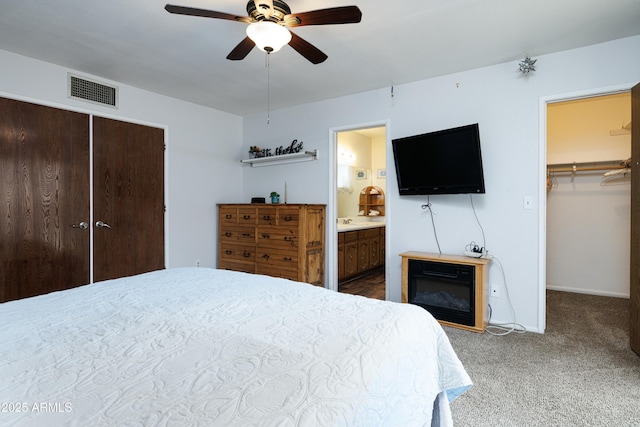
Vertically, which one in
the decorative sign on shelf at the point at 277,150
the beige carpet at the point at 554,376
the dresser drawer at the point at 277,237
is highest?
the decorative sign on shelf at the point at 277,150

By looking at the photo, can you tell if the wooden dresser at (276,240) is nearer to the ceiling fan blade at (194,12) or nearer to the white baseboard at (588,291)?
the ceiling fan blade at (194,12)

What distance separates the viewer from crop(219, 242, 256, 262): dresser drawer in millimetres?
4176

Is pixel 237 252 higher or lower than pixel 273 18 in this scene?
lower

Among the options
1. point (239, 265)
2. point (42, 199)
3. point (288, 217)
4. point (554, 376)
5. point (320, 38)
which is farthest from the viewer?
point (239, 265)

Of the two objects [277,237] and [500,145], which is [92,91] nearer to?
[277,237]

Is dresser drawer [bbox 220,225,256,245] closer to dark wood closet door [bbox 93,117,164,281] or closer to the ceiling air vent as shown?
dark wood closet door [bbox 93,117,164,281]

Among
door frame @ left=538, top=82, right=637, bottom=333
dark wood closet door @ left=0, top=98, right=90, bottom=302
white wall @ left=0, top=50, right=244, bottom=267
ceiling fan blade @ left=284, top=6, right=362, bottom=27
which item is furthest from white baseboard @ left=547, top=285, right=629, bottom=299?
dark wood closet door @ left=0, top=98, right=90, bottom=302

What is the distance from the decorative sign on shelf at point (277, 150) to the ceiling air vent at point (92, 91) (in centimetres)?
173

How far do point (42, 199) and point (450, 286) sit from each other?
396 centimetres

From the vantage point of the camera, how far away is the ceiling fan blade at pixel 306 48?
210 centimetres

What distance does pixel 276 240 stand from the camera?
3934 millimetres

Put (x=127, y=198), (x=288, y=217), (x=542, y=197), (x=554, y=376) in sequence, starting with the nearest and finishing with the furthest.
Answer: (x=554, y=376) → (x=542, y=197) → (x=127, y=198) → (x=288, y=217)

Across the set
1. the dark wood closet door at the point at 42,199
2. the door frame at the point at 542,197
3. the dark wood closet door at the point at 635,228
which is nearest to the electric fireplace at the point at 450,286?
the door frame at the point at 542,197

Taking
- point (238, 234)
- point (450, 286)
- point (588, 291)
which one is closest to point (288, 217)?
point (238, 234)
